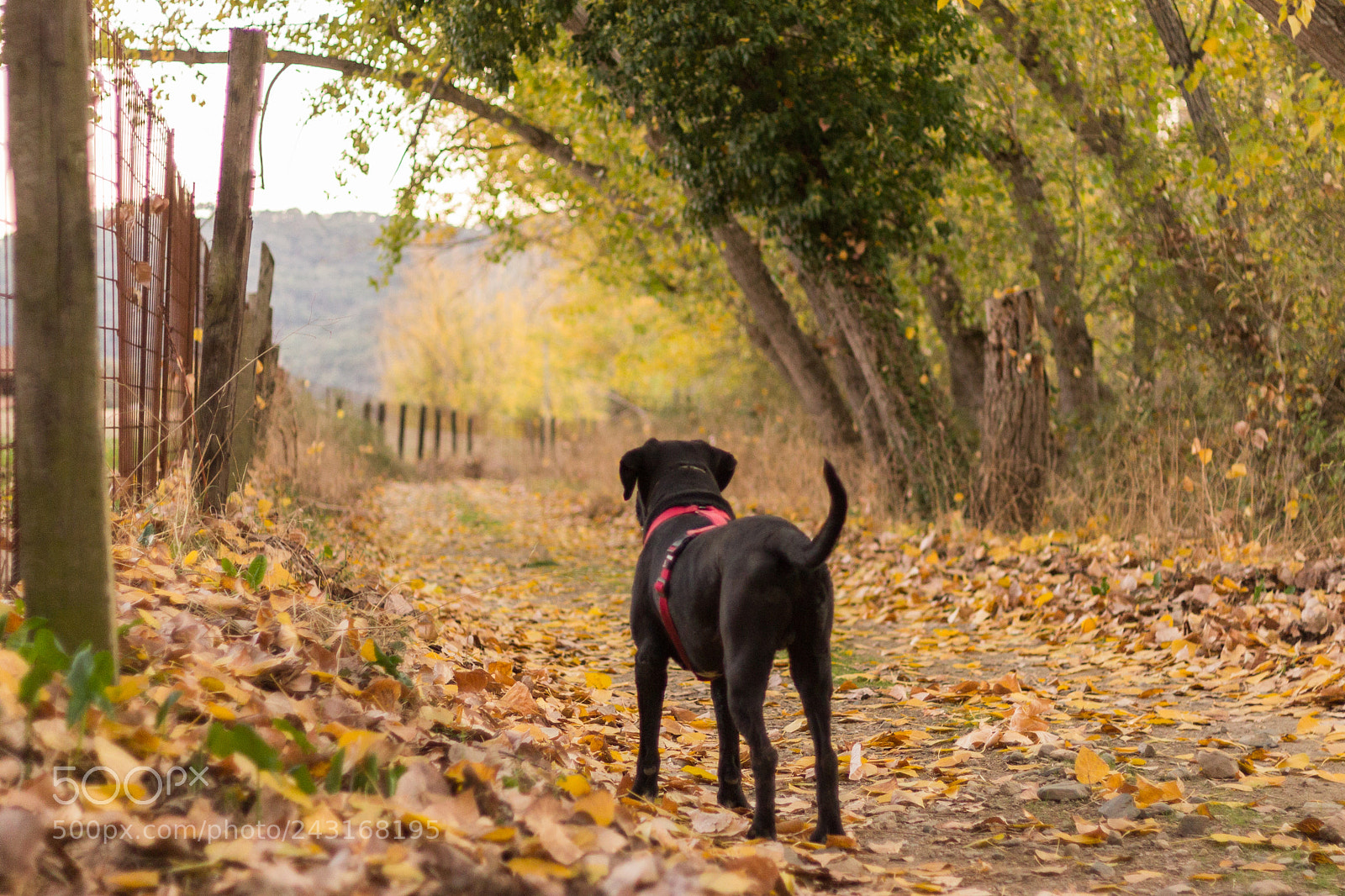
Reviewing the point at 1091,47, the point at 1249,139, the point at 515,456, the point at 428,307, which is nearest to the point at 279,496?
the point at 1249,139

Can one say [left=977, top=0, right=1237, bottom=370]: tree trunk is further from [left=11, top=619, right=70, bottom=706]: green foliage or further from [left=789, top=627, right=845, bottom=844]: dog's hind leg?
[left=11, top=619, right=70, bottom=706]: green foliage

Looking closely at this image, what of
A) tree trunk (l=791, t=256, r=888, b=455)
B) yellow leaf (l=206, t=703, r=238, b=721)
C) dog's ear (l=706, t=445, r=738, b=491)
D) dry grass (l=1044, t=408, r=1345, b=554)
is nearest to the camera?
yellow leaf (l=206, t=703, r=238, b=721)

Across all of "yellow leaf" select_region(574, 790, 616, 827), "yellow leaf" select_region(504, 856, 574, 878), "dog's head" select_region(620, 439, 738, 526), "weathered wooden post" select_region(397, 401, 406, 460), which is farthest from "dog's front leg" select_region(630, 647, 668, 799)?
"weathered wooden post" select_region(397, 401, 406, 460)

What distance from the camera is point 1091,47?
10.0 m

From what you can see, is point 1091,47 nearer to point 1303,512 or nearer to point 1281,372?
point 1281,372

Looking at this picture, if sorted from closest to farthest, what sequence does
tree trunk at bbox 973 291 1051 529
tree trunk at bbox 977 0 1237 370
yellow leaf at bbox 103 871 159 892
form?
yellow leaf at bbox 103 871 159 892, tree trunk at bbox 973 291 1051 529, tree trunk at bbox 977 0 1237 370

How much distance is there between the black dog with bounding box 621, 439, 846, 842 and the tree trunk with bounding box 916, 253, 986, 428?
9.71 m

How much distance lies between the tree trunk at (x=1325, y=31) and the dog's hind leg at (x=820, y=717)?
4457 mm

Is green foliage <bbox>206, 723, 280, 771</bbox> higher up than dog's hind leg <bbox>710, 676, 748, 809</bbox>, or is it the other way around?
green foliage <bbox>206, 723, 280, 771</bbox>

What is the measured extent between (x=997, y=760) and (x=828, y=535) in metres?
1.56

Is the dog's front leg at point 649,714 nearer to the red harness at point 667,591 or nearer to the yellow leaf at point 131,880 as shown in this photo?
the red harness at point 667,591

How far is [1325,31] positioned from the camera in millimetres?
5238

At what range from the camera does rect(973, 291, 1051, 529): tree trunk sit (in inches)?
326

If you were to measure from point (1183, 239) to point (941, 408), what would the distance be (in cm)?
263
